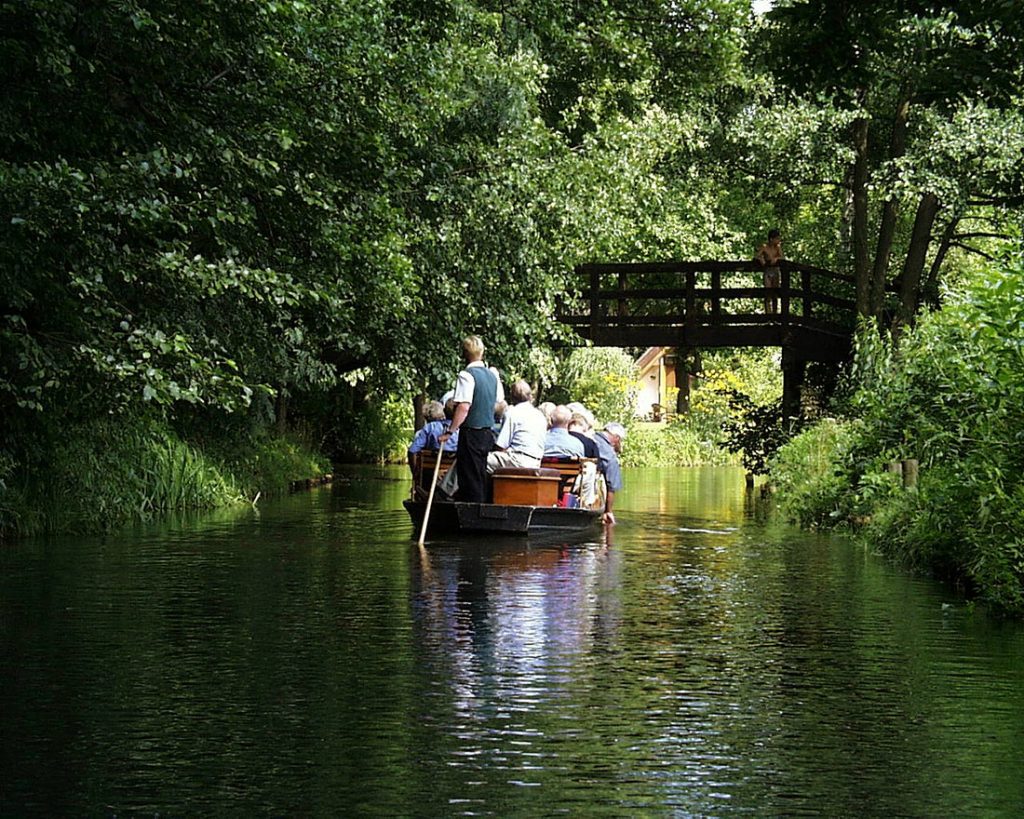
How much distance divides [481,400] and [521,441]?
1047 millimetres

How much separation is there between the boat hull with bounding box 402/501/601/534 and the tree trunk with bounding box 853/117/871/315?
12.9 metres

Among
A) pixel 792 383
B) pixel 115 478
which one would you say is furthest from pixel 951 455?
pixel 792 383

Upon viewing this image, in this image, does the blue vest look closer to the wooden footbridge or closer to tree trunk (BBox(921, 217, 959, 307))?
the wooden footbridge

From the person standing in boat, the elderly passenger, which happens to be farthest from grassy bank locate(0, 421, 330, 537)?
the elderly passenger

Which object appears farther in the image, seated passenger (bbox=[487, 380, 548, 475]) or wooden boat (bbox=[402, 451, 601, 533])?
seated passenger (bbox=[487, 380, 548, 475])

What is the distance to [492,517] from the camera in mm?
20250

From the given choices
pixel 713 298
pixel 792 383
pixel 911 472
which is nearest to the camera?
pixel 911 472

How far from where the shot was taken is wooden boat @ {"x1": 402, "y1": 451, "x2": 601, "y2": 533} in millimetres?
20188

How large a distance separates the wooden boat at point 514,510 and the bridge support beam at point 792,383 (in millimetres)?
11429

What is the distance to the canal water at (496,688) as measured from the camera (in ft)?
23.3

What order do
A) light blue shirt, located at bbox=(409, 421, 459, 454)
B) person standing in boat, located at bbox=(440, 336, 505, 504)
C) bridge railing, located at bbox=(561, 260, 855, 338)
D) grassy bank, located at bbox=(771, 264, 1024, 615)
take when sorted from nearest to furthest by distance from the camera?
grassy bank, located at bbox=(771, 264, 1024, 615)
person standing in boat, located at bbox=(440, 336, 505, 504)
light blue shirt, located at bbox=(409, 421, 459, 454)
bridge railing, located at bbox=(561, 260, 855, 338)

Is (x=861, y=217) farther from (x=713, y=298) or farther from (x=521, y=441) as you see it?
(x=521, y=441)

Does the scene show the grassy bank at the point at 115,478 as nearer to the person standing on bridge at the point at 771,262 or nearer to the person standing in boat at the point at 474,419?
the person standing in boat at the point at 474,419

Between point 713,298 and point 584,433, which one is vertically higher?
point 713,298
